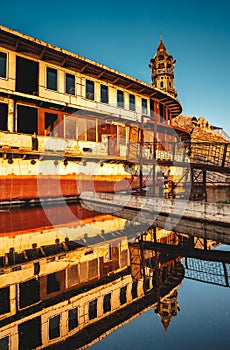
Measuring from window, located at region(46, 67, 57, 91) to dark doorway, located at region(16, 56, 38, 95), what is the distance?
845 mm

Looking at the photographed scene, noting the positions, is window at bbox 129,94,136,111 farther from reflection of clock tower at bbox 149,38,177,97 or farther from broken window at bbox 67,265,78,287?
reflection of clock tower at bbox 149,38,177,97

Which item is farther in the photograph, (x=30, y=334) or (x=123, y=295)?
(x=123, y=295)

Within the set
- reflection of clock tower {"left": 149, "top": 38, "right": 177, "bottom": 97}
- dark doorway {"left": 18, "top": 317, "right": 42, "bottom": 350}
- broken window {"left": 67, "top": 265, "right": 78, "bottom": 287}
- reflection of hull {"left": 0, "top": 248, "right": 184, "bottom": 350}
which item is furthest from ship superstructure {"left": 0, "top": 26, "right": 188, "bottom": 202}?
reflection of clock tower {"left": 149, "top": 38, "right": 177, "bottom": 97}

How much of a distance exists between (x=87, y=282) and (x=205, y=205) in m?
5.46

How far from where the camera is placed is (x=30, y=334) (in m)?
3.12

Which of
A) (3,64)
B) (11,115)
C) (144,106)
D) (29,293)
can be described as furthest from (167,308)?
(144,106)

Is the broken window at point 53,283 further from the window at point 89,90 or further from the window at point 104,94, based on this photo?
the window at point 104,94

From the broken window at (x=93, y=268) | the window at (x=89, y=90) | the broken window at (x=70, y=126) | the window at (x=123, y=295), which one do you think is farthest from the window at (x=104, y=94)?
the window at (x=123, y=295)

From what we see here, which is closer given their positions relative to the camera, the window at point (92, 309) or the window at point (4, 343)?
the window at point (4, 343)

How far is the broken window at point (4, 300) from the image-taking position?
3.57 metres

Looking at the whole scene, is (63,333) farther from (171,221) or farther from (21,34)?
(21,34)

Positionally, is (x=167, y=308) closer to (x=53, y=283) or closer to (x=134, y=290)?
(x=134, y=290)

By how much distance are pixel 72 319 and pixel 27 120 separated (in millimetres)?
14605

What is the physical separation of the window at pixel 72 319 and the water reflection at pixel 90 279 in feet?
0.04
